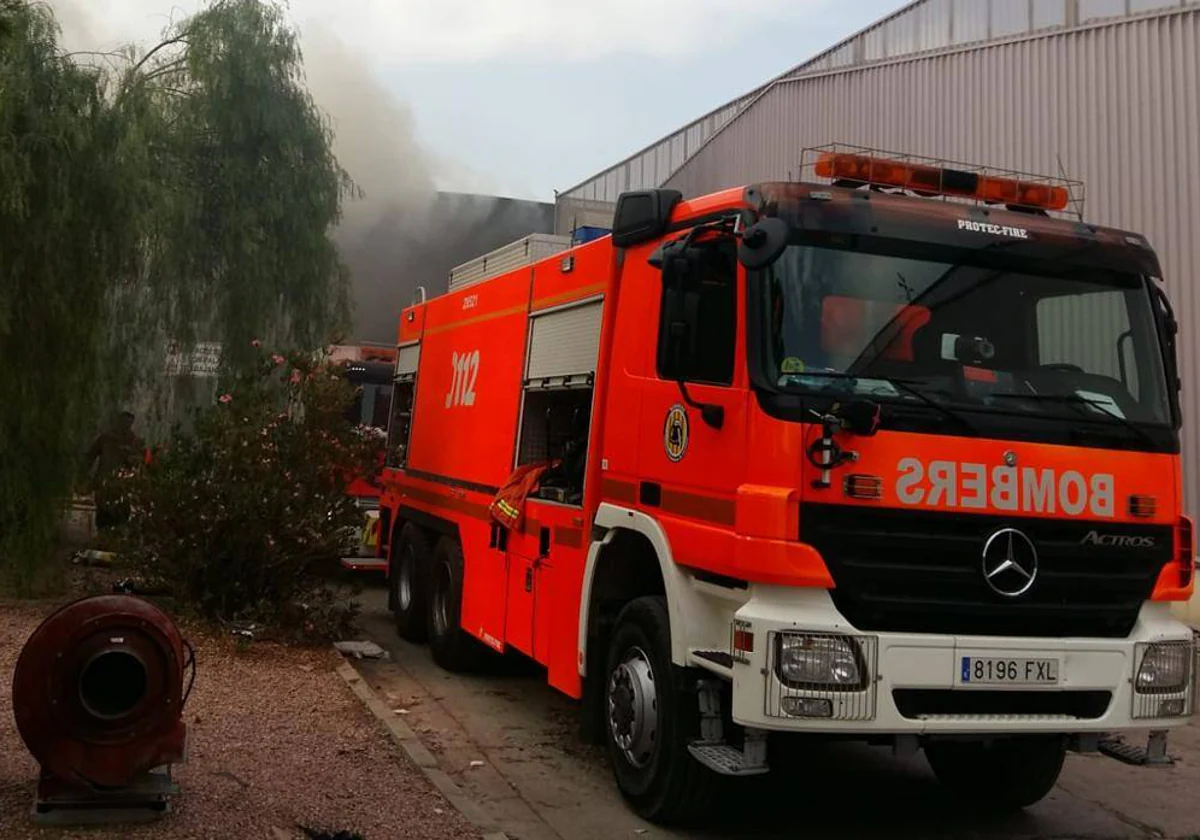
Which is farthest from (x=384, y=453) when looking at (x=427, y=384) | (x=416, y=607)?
(x=416, y=607)

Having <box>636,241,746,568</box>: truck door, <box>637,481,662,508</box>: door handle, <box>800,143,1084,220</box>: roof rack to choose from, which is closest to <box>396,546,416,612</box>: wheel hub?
<box>637,481,662,508</box>: door handle

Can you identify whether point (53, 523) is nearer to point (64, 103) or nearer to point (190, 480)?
point (190, 480)

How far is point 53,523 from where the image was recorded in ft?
33.2

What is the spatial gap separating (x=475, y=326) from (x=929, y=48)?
9.42 meters

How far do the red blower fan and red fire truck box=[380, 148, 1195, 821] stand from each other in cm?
211

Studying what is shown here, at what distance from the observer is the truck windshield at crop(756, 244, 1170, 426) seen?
470 centimetres

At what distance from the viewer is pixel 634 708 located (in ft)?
17.6

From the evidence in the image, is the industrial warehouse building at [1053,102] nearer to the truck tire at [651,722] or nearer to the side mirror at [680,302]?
the side mirror at [680,302]

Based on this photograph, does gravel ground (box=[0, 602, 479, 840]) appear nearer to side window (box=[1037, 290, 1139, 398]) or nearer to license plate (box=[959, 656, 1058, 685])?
license plate (box=[959, 656, 1058, 685])

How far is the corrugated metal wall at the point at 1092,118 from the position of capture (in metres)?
11.5

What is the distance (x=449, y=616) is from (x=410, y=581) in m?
1.31

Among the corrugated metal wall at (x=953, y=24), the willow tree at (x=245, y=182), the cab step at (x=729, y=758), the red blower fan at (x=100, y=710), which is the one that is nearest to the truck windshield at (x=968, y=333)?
the cab step at (x=729, y=758)

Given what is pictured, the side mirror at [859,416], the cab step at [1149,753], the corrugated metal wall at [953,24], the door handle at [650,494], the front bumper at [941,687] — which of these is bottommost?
the cab step at [1149,753]

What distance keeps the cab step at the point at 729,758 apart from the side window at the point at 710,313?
61.8 inches
